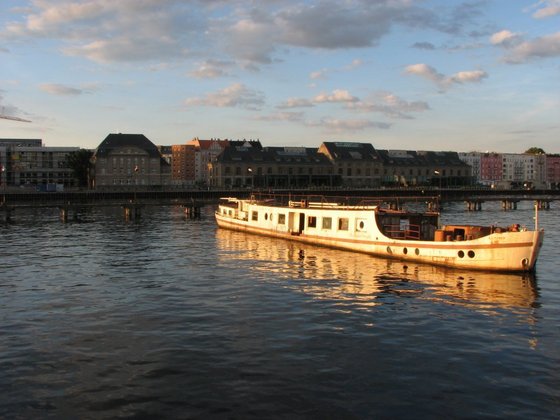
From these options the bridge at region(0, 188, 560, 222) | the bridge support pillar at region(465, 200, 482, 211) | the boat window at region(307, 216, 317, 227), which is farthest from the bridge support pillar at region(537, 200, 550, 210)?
the boat window at region(307, 216, 317, 227)

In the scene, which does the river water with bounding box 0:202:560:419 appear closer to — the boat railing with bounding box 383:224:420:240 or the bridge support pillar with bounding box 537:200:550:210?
the boat railing with bounding box 383:224:420:240

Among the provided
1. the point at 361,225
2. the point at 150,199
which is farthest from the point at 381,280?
the point at 150,199

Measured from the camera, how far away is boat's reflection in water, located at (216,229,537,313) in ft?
105

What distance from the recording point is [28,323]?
86.7 feet

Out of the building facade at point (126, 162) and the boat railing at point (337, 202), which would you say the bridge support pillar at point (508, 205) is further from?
the building facade at point (126, 162)

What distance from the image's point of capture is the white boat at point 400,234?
38969 millimetres

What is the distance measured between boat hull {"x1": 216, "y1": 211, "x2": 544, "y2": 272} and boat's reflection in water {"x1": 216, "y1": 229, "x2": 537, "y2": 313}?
0.69 m

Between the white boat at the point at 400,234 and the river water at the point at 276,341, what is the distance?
1.50 m

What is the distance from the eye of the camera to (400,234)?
162ft

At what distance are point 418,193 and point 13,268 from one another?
14840 cm

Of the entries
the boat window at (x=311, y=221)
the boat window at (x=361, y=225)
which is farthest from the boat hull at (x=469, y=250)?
the boat window at (x=311, y=221)

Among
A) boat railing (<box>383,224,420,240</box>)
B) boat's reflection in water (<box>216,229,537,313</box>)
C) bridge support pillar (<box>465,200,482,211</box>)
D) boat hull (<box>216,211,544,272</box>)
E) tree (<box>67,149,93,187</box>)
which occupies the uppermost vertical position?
tree (<box>67,149,93,187</box>)

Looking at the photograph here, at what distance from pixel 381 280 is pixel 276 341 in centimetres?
1597

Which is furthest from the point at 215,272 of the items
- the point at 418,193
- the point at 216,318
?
the point at 418,193
